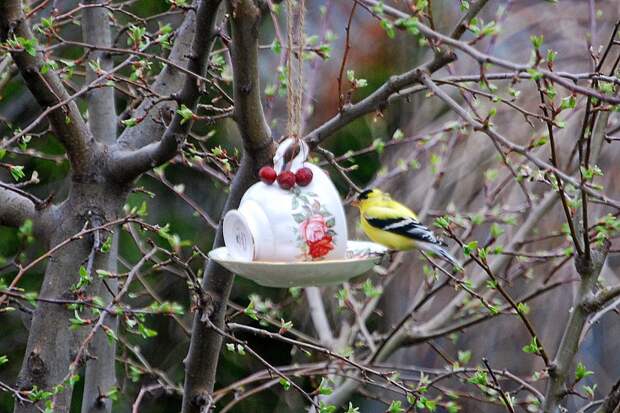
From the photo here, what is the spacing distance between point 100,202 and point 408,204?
2.10 metres

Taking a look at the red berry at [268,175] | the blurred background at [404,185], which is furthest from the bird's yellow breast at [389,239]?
the blurred background at [404,185]

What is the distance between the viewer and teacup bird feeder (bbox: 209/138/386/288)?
86.8 inches

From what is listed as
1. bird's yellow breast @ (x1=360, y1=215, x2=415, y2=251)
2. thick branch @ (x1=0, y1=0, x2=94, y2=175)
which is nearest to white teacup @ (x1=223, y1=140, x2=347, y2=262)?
bird's yellow breast @ (x1=360, y1=215, x2=415, y2=251)

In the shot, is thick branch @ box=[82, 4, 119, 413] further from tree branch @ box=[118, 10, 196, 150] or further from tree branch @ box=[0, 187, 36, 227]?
tree branch @ box=[0, 187, 36, 227]

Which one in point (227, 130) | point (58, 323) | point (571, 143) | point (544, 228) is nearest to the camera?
point (58, 323)

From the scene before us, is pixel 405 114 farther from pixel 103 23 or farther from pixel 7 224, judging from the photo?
pixel 7 224

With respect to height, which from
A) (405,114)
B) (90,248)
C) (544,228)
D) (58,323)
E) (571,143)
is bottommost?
(58,323)

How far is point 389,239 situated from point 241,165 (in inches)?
21.8

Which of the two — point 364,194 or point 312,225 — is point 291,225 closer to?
point 312,225

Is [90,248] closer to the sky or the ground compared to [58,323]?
closer to the sky

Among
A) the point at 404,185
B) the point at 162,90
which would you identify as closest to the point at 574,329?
the point at 162,90

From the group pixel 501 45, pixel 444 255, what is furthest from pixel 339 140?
pixel 444 255

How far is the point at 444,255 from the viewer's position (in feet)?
9.02

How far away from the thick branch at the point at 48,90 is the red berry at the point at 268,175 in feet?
2.48
